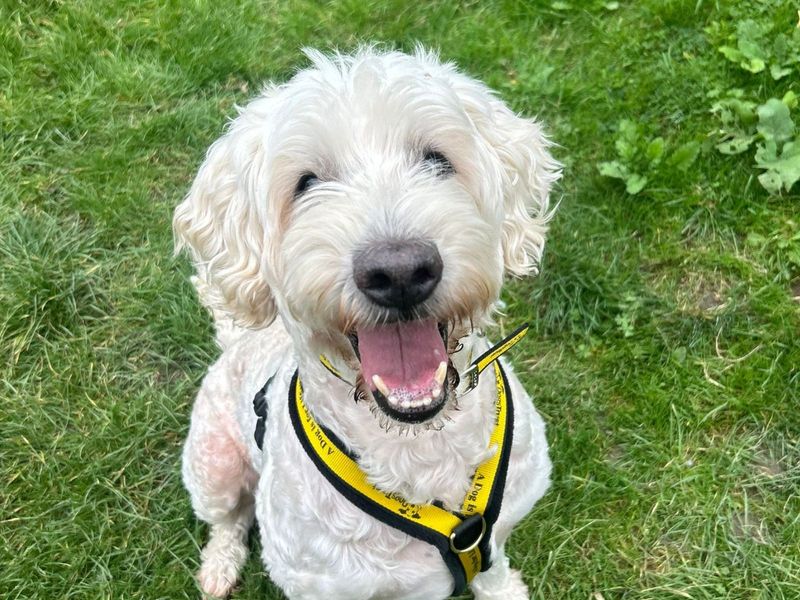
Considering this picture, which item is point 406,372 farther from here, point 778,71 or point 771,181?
point 778,71

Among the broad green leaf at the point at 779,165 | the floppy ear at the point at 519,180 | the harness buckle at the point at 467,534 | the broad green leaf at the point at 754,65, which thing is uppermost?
the floppy ear at the point at 519,180

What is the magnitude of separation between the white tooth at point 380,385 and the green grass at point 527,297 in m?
1.92

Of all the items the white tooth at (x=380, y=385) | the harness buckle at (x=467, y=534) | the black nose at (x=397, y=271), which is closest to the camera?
the black nose at (x=397, y=271)

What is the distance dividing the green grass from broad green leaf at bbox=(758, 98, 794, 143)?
0.20 m

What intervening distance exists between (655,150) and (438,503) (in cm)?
268

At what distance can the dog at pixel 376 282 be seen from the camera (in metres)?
→ 2.05

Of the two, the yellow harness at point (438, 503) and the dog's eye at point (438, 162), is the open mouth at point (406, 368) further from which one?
the dog's eye at point (438, 162)

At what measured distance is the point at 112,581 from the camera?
12.4 feet

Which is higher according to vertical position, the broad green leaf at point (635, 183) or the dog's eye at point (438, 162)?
the dog's eye at point (438, 162)

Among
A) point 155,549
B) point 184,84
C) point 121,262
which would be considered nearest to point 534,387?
point 155,549

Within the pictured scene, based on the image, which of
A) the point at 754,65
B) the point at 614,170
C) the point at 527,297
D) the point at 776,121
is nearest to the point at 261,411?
the point at 527,297

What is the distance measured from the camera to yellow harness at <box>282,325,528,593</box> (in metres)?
2.49

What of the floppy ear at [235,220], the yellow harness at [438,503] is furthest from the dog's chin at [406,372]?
the floppy ear at [235,220]

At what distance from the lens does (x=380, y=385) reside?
2.16 m
